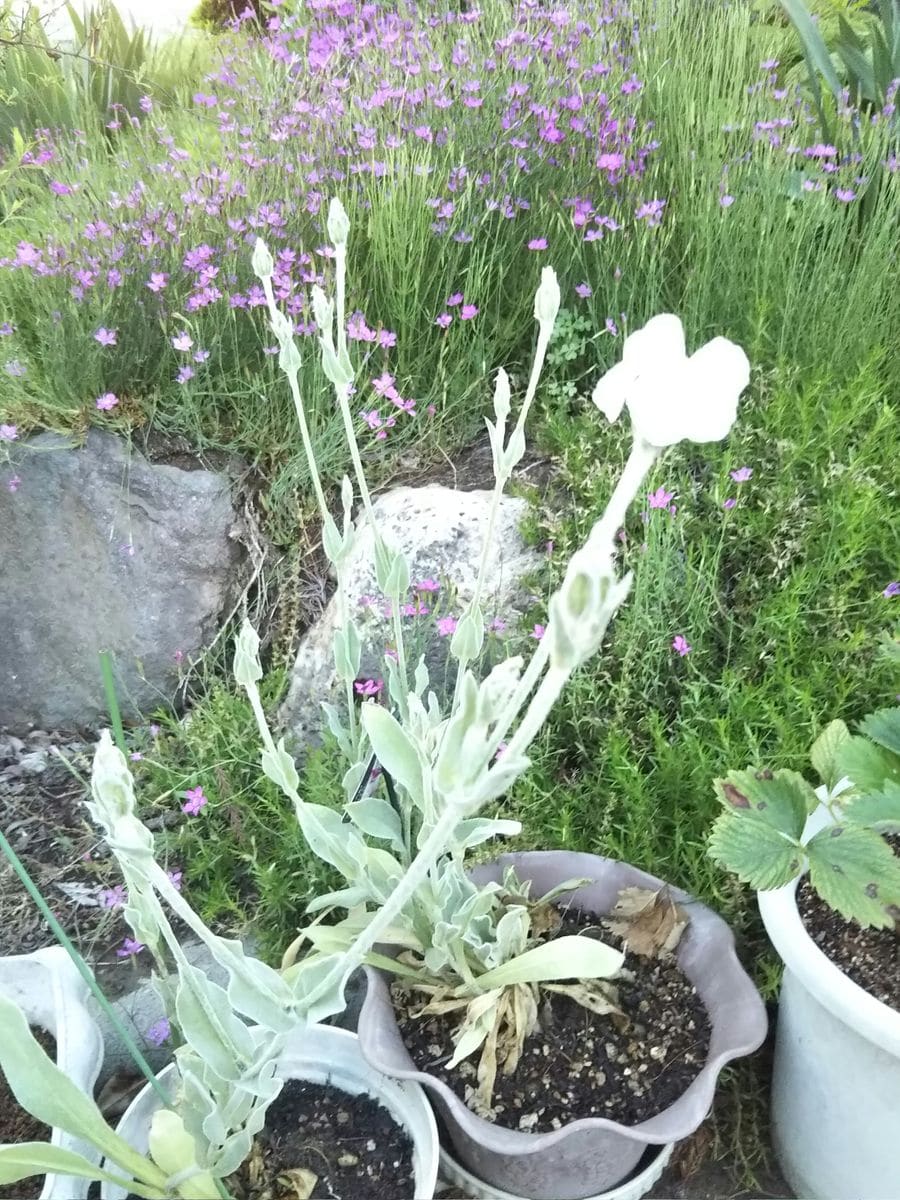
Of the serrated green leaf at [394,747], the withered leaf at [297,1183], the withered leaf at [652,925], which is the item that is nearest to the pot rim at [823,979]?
the withered leaf at [652,925]

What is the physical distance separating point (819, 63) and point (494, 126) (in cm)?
73

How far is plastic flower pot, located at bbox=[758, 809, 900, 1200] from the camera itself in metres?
0.92

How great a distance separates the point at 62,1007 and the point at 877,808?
0.93 metres

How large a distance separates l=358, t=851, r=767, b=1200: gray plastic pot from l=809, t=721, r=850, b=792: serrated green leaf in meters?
0.21

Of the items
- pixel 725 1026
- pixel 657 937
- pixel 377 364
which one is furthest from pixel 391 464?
pixel 725 1026

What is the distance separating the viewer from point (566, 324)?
1.80 metres

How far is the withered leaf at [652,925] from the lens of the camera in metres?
1.10

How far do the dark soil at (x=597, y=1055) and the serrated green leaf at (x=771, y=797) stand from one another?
0.24 meters

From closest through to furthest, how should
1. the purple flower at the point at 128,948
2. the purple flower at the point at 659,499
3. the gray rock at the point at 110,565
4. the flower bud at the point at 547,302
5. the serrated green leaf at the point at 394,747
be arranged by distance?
the flower bud at the point at 547,302 < the serrated green leaf at the point at 394,747 < the purple flower at the point at 128,948 < the purple flower at the point at 659,499 < the gray rock at the point at 110,565

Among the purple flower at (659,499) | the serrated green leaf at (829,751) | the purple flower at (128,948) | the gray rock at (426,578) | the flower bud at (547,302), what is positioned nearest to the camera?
the flower bud at (547,302)

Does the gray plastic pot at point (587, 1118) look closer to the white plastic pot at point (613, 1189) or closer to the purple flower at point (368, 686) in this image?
the white plastic pot at point (613, 1189)

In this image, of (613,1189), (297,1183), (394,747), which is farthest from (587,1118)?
(394,747)

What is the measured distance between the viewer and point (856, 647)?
1288mm

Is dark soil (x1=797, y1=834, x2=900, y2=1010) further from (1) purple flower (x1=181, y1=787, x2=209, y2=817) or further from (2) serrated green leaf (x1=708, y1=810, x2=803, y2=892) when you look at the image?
(1) purple flower (x1=181, y1=787, x2=209, y2=817)
